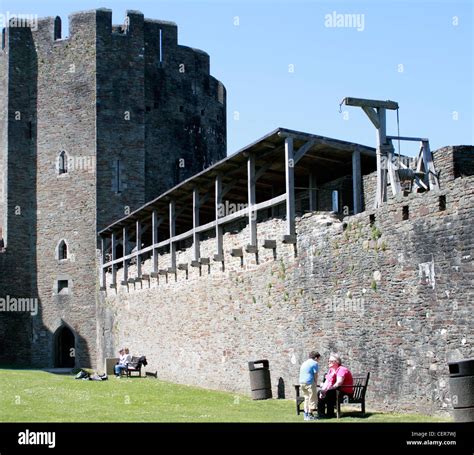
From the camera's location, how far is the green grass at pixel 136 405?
12.8m

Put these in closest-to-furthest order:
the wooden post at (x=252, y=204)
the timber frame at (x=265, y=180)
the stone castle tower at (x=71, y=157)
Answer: the timber frame at (x=265, y=180) → the wooden post at (x=252, y=204) → the stone castle tower at (x=71, y=157)

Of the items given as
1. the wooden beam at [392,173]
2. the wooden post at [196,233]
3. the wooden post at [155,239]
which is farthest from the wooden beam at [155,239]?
the wooden beam at [392,173]

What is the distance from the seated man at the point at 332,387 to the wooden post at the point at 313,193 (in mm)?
7186

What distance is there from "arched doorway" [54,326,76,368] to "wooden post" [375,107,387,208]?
19.5 meters

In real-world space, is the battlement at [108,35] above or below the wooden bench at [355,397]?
above

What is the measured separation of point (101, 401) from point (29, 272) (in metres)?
18.3

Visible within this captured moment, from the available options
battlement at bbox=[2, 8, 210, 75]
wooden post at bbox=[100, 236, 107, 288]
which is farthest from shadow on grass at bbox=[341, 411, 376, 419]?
battlement at bbox=[2, 8, 210, 75]

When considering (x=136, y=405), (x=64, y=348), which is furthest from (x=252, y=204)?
(x=64, y=348)

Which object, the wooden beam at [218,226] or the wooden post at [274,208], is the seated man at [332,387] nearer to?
the wooden beam at [218,226]

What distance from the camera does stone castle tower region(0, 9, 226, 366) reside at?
3288cm

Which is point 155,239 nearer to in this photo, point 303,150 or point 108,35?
point 303,150

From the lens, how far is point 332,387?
513 inches

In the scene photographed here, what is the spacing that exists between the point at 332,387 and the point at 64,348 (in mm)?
22679
